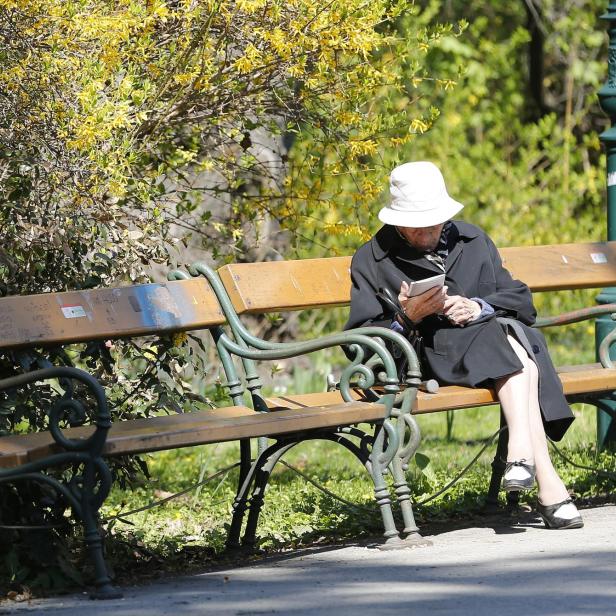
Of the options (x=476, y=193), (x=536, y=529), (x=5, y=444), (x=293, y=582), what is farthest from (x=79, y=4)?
(x=476, y=193)

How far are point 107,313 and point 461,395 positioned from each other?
3.97 ft

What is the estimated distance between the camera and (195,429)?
385 centimetres

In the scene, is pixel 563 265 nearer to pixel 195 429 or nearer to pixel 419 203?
pixel 419 203

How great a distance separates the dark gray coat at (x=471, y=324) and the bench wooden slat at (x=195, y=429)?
512 millimetres

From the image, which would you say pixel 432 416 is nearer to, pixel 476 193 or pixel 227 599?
pixel 476 193

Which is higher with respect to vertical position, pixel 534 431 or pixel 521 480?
pixel 534 431

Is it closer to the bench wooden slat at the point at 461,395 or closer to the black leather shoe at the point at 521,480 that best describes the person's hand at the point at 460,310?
the bench wooden slat at the point at 461,395

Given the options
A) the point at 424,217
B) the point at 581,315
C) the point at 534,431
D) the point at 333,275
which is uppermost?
the point at 424,217

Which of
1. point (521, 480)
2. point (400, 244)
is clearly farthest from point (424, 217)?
point (521, 480)

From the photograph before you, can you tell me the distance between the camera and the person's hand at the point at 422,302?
4.54 metres

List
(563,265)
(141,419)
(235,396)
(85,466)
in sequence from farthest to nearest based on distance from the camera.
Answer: (563,265)
(235,396)
(141,419)
(85,466)

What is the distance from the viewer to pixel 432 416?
8359 mm

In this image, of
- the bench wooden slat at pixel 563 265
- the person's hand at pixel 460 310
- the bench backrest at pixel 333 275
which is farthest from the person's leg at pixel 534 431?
the bench wooden slat at pixel 563 265

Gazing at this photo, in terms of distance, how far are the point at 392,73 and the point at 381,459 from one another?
1843 mm
